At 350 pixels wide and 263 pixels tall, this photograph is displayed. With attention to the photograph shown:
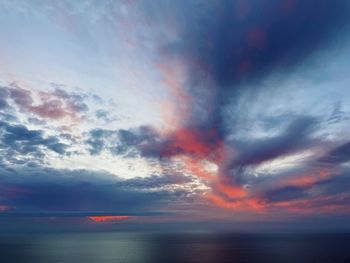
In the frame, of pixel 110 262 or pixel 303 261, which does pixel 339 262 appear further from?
pixel 110 262

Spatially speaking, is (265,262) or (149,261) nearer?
(265,262)

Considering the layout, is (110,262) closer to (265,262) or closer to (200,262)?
(200,262)

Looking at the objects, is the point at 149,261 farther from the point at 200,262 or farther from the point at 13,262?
the point at 13,262

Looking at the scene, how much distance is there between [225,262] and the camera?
14238 centimetres

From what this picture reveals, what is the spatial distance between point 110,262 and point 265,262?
80035mm

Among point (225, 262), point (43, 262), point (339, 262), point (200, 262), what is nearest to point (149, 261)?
point (200, 262)

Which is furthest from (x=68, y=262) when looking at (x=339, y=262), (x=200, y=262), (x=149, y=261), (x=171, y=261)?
(x=339, y=262)

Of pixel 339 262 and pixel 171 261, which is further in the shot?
pixel 171 261


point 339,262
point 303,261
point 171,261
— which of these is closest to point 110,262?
point 171,261

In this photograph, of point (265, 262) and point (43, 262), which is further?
point (43, 262)

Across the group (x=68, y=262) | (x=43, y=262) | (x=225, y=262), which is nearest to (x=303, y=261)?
(x=225, y=262)

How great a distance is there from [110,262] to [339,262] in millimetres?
115244

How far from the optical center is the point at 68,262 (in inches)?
5773

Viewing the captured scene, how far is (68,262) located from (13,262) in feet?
93.9
